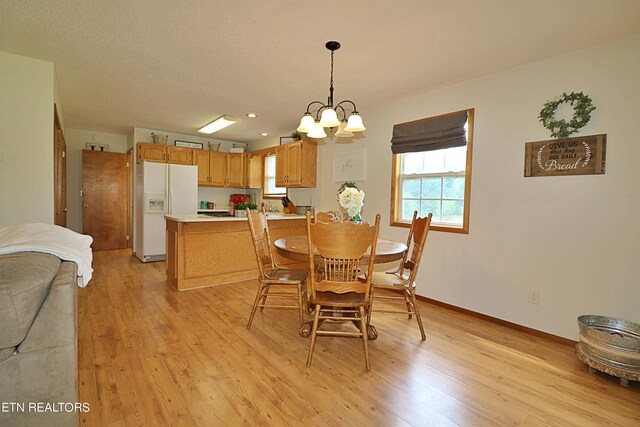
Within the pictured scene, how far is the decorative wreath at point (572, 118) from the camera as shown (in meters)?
2.44

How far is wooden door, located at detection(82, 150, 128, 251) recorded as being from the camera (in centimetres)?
601

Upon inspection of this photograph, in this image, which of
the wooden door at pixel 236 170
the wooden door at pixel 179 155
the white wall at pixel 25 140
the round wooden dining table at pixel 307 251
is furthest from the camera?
the wooden door at pixel 236 170

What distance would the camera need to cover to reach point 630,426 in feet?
5.34

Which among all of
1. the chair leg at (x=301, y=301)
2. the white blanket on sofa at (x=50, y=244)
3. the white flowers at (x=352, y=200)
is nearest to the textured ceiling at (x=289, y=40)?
the white flowers at (x=352, y=200)

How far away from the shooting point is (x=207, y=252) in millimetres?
3984

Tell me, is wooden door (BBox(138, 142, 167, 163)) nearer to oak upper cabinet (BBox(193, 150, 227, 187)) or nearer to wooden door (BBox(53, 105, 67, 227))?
oak upper cabinet (BBox(193, 150, 227, 187))

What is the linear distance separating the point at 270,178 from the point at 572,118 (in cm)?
504

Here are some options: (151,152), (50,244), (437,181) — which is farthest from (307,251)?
(151,152)

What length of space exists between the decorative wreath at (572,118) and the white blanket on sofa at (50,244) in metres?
3.46

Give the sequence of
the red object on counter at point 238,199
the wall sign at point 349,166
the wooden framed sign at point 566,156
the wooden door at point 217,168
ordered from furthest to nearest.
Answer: the red object on counter at point 238,199
the wooden door at point 217,168
the wall sign at point 349,166
the wooden framed sign at point 566,156

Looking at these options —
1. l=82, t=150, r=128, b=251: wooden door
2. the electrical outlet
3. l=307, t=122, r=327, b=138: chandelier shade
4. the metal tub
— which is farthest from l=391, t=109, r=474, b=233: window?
l=82, t=150, r=128, b=251: wooden door

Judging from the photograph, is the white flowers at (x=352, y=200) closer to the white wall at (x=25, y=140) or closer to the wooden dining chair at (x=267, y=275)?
the wooden dining chair at (x=267, y=275)

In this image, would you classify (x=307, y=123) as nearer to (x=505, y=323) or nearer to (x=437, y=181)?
(x=437, y=181)

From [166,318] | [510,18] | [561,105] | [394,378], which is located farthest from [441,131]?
[166,318]
